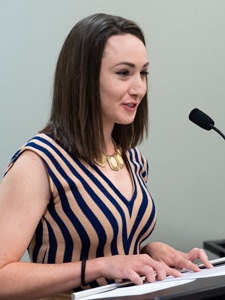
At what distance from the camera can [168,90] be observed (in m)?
2.19

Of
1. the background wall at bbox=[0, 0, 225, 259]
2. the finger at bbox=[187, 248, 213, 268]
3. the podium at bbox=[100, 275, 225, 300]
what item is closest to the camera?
the podium at bbox=[100, 275, 225, 300]

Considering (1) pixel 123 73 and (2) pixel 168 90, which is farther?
(2) pixel 168 90

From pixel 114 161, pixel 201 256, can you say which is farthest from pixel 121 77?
pixel 201 256

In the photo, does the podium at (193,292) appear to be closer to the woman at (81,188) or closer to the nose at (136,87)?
the woman at (81,188)

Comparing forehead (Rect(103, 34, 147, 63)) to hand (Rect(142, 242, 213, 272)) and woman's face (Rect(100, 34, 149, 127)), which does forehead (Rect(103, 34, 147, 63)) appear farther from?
hand (Rect(142, 242, 213, 272))

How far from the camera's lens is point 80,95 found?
3.94 ft

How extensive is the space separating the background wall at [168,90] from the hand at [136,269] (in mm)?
1097

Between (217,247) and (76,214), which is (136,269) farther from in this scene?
(217,247)

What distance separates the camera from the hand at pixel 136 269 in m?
0.94

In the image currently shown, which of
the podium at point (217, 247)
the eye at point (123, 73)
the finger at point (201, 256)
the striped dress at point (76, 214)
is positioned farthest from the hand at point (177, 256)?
the podium at point (217, 247)

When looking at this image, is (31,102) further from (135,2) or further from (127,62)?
(127,62)

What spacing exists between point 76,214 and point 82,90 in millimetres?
286

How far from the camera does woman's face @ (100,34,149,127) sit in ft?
3.94

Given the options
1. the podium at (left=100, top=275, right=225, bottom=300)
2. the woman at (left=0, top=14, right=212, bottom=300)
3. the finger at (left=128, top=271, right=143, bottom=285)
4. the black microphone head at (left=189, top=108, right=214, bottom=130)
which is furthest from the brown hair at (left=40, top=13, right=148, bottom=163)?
the podium at (left=100, top=275, right=225, bottom=300)
